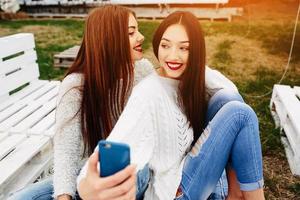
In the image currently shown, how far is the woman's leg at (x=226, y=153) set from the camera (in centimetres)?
193

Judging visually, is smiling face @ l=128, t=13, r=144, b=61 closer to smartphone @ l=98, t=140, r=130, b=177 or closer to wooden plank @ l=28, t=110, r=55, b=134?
wooden plank @ l=28, t=110, r=55, b=134

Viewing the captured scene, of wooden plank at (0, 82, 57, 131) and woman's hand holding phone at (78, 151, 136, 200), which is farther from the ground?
woman's hand holding phone at (78, 151, 136, 200)

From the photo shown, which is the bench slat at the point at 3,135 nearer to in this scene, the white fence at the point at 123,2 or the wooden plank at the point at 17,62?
the wooden plank at the point at 17,62

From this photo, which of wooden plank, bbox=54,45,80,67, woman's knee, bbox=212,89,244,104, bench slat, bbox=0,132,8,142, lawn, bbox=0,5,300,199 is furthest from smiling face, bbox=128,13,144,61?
wooden plank, bbox=54,45,80,67

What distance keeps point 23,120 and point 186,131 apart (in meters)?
Answer: 1.53

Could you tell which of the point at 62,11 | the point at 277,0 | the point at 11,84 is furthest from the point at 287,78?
the point at 62,11

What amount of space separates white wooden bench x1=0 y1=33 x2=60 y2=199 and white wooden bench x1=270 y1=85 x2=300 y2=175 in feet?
7.05

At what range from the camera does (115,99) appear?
7.36 ft

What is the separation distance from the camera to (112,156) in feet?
3.01

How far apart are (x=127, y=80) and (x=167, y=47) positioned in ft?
1.21

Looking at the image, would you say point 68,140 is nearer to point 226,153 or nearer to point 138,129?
point 138,129

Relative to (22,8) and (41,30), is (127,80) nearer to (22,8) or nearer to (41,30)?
(41,30)

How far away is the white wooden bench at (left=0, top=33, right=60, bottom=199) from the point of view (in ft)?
Result: 7.87

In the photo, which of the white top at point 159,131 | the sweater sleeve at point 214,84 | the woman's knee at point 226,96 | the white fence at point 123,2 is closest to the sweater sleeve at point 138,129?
the white top at point 159,131
